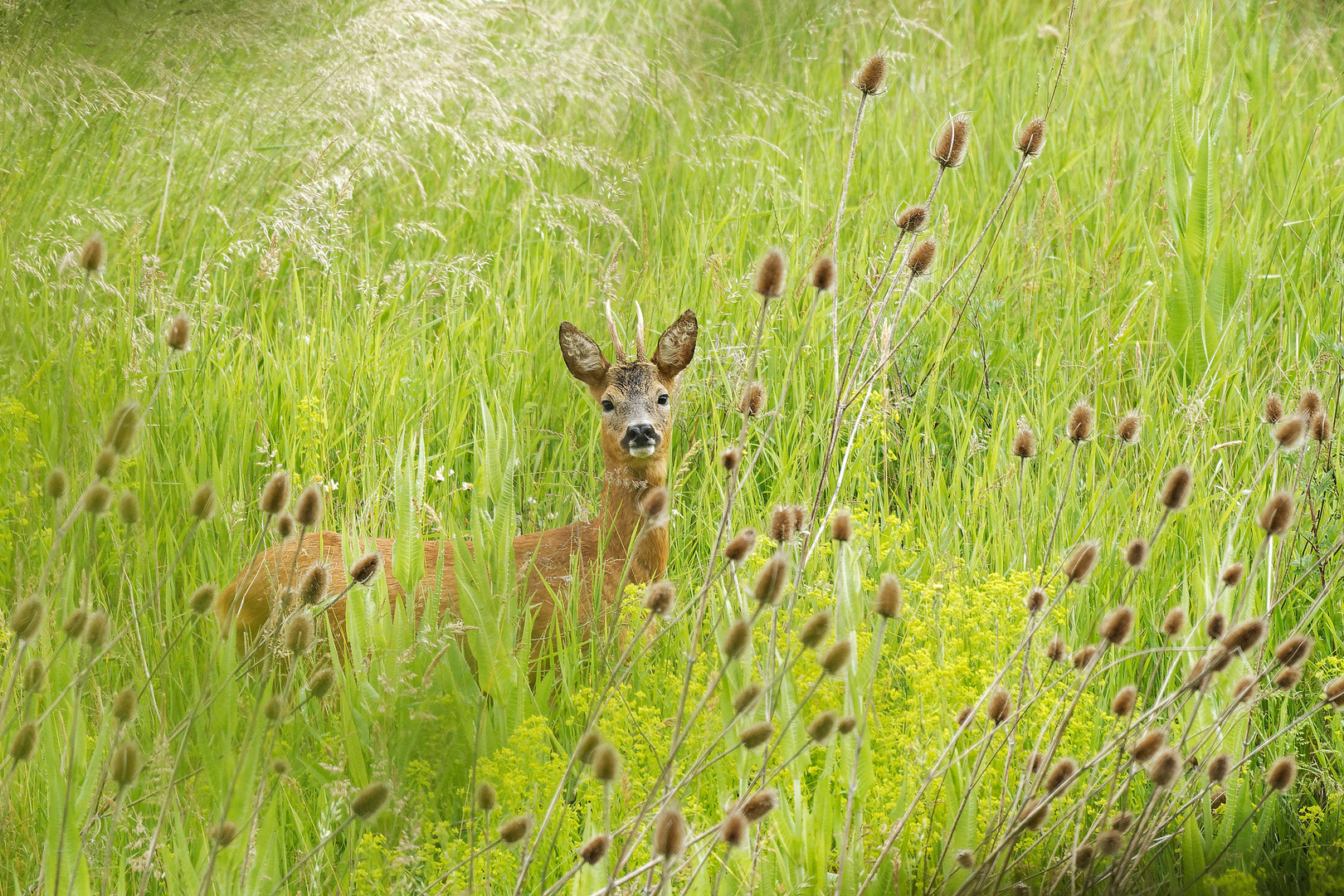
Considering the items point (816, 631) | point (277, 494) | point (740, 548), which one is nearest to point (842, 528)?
point (740, 548)

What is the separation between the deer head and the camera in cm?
377

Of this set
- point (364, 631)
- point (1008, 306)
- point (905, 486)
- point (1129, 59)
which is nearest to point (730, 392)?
point (905, 486)

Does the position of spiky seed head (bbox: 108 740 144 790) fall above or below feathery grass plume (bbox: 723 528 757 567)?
below

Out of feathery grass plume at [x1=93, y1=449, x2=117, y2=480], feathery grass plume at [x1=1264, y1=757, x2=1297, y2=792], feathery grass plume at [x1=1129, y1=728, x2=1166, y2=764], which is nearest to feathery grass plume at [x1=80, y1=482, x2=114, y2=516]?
feathery grass plume at [x1=93, y1=449, x2=117, y2=480]

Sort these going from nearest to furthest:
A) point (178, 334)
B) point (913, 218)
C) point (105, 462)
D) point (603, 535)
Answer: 1. point (105, 462)
2. point (178, 334)
3. point (913, 218)
4. point (603, 535)

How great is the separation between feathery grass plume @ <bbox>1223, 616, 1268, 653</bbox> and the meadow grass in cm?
50

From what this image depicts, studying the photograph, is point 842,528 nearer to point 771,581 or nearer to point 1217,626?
point 771,581

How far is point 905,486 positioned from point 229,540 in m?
1.87

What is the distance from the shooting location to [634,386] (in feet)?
12.7

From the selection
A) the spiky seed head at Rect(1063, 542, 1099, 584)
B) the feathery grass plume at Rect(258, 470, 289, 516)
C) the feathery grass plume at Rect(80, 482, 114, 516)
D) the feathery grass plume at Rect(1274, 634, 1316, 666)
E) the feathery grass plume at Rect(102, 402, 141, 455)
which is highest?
the spiky seed head at Rect(1063, 542, 1099, 584)

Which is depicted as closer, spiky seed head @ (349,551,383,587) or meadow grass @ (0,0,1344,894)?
spiky seed head @ (349,551,383,587)

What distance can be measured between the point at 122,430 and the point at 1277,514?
159cm

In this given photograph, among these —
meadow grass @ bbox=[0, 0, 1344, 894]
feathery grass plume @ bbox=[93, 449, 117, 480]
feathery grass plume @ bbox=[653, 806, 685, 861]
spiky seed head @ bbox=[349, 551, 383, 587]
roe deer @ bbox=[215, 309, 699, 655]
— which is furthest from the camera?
roe deer @ bbox=[215, 309, 699, 655]

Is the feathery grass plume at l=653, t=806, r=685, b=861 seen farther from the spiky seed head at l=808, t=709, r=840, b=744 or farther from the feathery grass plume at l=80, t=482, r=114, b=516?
the feathery grass plume at l=80, t=482, r=114, b=516
